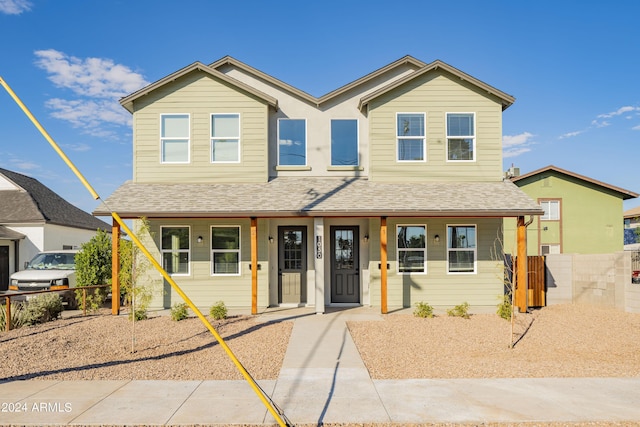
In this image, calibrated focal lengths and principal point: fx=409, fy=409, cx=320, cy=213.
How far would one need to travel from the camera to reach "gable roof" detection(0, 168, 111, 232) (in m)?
20.0

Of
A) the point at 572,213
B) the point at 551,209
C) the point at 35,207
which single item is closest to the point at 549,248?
the point at 551,209

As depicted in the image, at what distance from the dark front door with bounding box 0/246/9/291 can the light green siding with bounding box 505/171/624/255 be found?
93.2 feet

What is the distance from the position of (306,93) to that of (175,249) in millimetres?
6311

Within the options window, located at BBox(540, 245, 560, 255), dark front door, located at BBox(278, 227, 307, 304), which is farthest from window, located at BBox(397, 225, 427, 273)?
window, located at BBox(540, 245, 560, 255)

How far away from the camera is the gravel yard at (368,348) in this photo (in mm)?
6496

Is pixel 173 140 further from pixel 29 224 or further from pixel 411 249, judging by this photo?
pixel 29 224

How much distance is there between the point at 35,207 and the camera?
816 inches

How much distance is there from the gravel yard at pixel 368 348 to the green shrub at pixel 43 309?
0.29m

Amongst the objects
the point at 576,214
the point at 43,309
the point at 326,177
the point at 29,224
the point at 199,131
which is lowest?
the point at 43,309

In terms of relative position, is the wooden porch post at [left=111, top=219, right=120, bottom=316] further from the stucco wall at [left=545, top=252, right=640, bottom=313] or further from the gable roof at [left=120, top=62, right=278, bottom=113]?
the stucco wall at [left=545, top=252, right=640, bottom=313]

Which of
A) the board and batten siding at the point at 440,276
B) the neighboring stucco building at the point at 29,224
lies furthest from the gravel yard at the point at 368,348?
the neighboring stucco building at the point at 29,224

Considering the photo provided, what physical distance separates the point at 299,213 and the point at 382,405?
245 inches

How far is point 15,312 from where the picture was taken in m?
9.97

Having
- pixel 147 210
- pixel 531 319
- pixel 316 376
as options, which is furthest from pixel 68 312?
pixel 531 319
